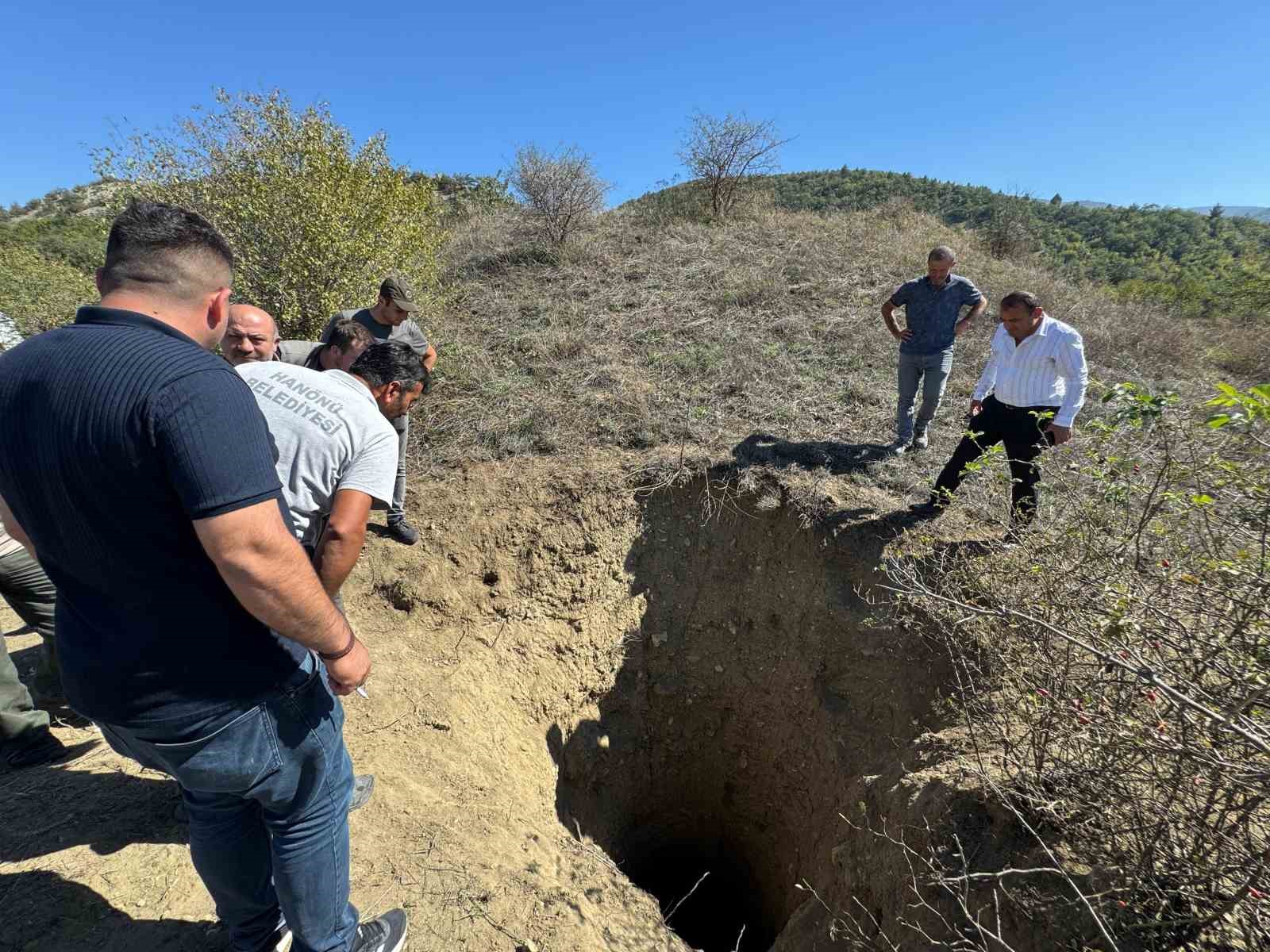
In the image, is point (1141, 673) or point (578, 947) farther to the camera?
point (578, 947)

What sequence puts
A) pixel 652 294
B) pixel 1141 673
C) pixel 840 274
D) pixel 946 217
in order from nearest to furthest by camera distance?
pixel 1141 673
pixel 652 294
pixel 840 274
pixel 946 217

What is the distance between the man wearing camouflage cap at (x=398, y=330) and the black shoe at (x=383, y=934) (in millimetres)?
2507

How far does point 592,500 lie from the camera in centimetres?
479

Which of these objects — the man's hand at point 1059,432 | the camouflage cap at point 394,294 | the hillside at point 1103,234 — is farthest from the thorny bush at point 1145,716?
the hillside at point 1103,234

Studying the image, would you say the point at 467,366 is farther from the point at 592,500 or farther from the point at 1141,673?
the point at 1141,673

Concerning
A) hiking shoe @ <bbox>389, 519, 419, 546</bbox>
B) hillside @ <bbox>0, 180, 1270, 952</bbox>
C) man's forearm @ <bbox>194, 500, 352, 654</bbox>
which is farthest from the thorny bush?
hiking shoe @ <bbox>389, 519, 419, 546</bbox>

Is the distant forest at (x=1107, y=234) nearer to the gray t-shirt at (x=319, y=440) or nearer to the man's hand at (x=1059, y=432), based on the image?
the man's hand at (x=1059, y=432)

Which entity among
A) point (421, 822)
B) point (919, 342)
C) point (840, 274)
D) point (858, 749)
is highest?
point (840, 274)

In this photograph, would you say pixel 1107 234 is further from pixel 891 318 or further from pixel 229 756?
pixel 229 756

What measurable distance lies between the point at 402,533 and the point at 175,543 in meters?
3.25

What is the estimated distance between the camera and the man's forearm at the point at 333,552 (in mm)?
1891

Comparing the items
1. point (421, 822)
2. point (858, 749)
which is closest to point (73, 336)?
point (421, 822)

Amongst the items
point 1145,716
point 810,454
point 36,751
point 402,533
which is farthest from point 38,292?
point 1145,716

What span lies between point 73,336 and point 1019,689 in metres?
3.62
